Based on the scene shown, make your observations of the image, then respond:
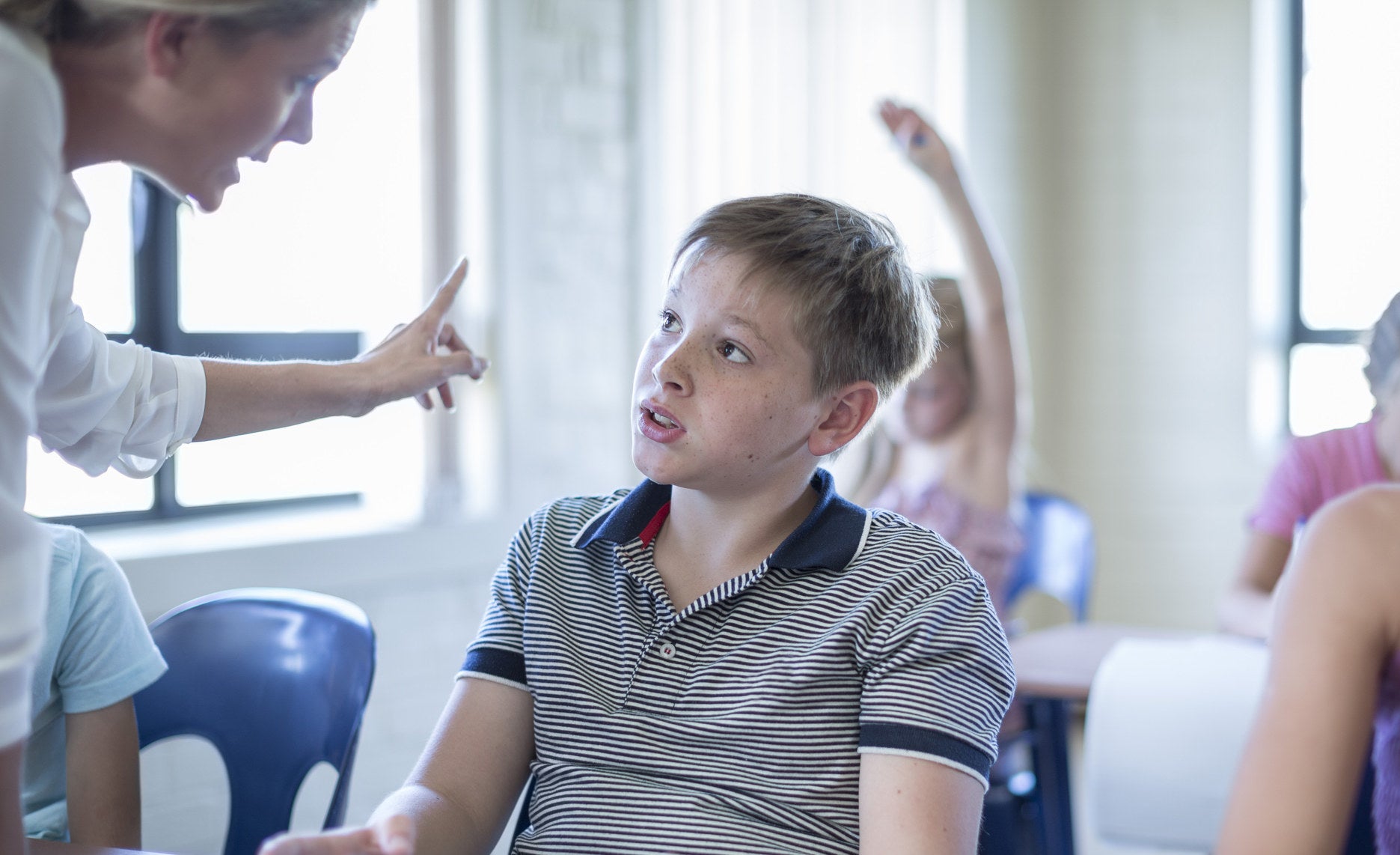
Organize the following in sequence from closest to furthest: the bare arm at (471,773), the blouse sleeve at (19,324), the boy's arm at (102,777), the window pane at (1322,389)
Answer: the blouse sleeve at (19,324) < the bare arm at (471,773) < the boy's arm at (102,777) < the window pane at (1322,389)

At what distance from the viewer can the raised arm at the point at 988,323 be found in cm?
246

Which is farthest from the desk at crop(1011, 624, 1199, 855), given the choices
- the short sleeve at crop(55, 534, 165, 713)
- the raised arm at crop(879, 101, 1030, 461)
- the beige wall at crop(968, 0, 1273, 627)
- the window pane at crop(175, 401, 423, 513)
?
the beige wall at crop(968, 0, 1273, 627)

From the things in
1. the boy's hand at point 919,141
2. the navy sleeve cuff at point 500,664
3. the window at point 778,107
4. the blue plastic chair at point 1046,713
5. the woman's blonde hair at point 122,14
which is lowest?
the blue plastic chair at point 1046,713

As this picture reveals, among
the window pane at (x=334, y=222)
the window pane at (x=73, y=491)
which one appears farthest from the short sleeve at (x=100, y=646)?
the window pane at (x=334, y=222)

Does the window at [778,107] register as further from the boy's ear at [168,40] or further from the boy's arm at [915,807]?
the boy's ear at [168,40]

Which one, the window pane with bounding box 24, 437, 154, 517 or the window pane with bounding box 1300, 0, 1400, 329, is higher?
the window pane with bounding box 1300, 0, 1400, 329

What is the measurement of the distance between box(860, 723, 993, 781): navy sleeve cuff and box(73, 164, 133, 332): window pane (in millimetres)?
2003

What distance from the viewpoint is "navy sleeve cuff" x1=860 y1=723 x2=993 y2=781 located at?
1.11 m

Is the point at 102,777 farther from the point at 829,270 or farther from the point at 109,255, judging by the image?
the point at 109,255

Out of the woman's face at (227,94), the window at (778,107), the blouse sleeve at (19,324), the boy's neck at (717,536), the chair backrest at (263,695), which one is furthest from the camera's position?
the window at (778,107)

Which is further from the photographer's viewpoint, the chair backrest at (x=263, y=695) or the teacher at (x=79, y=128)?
the chair backrest at (x=263, y=695)

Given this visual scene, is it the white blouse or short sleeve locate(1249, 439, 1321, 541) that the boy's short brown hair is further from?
short sleeve locate(1249, 439, 1321, 541)

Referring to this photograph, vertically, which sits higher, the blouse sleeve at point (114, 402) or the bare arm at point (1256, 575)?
the blouse sleeve at point (114, 402)

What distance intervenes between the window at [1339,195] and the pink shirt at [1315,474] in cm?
202
